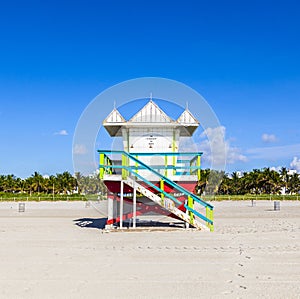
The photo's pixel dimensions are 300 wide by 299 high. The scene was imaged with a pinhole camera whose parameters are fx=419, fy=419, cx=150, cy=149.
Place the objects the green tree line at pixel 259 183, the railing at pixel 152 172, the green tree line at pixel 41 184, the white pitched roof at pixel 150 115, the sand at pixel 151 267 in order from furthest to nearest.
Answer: the green tree line at pixel 41 184
the green tree line at pixel 259 183
the white pitched roof at pixel 150 115
the railing at pixel 152 172
the sand at pixel 151 267

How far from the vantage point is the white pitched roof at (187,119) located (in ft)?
56.3

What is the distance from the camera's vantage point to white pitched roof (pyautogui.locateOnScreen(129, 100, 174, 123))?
1695cm

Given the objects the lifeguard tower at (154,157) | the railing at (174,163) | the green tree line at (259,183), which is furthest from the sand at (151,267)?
the green tree line at (259,183)

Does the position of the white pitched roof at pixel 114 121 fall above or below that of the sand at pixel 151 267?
above

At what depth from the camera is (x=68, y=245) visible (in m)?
12.6

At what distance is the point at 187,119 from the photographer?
56.5 ft

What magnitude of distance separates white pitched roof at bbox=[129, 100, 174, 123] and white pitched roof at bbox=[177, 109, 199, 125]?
47cm

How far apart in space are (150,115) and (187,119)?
155 cm

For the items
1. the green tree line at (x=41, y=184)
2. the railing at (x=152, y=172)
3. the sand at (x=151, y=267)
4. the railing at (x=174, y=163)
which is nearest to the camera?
the sand at (x=151, y=267)

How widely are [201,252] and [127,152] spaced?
706cm

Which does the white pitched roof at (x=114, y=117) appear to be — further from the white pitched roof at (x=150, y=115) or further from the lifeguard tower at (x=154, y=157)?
the white pitched roof at (x=150, y=115)

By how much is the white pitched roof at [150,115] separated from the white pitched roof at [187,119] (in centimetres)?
47

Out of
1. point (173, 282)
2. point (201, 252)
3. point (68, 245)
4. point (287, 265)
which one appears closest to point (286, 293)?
point (173, 282)

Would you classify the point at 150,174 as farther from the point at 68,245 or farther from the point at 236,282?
the point at 236,282
